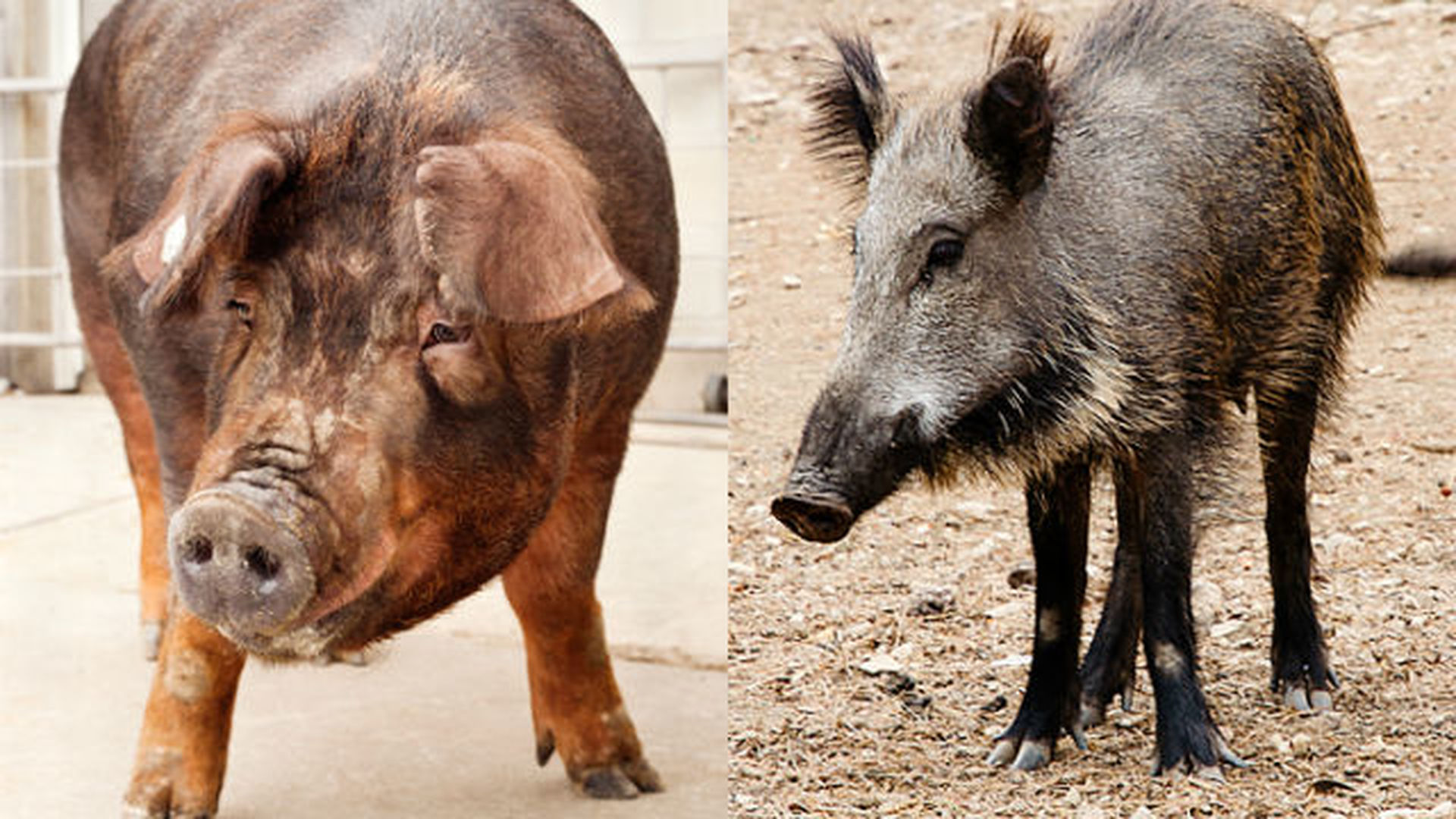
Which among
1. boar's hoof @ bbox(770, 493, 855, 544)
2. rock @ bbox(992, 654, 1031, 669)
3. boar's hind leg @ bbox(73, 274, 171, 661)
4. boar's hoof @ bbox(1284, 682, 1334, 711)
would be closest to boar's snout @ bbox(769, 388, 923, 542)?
boar's hoof @ bbox(770, 493, 855, 544)

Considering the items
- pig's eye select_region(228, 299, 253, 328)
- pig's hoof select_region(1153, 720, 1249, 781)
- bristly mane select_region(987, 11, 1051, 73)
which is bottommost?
pig's hoof select_region(1153, 720, 1249, 781)

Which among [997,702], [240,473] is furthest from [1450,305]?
[240,473]

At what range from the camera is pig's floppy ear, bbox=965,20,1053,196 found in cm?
261

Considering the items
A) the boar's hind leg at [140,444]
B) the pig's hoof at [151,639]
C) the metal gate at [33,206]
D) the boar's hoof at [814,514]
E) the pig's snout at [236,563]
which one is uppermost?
the pig's snout at [236,563]

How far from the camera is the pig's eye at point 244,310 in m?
2.08

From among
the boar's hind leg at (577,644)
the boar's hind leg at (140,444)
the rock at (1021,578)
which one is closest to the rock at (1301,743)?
the rock at (1021,578)

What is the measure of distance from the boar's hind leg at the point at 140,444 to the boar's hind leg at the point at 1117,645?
1738 mm

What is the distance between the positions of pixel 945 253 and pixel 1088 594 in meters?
1.24

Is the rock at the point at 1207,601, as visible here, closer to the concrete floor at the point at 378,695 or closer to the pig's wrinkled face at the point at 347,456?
the concrete floor at the point at 378,695

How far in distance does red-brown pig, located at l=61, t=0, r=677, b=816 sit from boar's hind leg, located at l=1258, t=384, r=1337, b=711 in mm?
1091

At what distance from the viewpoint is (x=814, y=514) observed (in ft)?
8.06

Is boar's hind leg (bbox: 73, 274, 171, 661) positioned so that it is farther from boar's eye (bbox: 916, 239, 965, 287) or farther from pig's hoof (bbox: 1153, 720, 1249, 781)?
pig's hoof (bbox: 1153, 720, 1249, 781)

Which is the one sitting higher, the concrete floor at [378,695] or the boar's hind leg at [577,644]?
the boar's hind leg at [577,644]

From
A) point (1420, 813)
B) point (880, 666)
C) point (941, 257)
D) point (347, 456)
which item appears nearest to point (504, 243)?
point (347, 456)
